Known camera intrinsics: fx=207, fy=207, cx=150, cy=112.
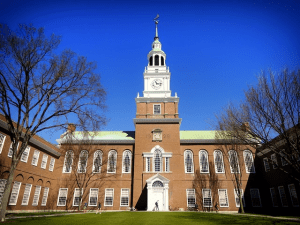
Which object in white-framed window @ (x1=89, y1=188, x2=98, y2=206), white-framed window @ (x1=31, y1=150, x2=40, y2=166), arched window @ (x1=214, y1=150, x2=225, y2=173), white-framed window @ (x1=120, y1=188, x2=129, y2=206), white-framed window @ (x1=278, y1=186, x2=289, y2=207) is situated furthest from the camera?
arched window @ (x1=214, y1=150, x2=225, y2=173)

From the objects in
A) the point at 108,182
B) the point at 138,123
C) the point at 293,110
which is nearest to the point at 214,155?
the point at 138,123

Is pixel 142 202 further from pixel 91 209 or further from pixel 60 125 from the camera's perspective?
pixel 60 125

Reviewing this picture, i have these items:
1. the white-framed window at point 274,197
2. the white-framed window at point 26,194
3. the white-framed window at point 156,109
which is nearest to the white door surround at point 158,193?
the white-framed window at point 156,109

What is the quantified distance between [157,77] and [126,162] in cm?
Answer: 1404

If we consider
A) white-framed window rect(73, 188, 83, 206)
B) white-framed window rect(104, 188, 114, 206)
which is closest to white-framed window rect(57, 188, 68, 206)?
white-framed window rect(73, 188, 83, 206)

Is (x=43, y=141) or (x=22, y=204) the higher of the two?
(x=43, y=141)

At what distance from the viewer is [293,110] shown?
1249cm

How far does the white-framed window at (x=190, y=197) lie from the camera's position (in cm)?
2590

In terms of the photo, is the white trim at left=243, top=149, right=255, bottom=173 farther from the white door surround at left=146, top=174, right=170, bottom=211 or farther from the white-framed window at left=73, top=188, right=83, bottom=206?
the white-framed window at left=73, top=188, right=83, bottom=206

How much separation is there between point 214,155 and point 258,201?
760cm

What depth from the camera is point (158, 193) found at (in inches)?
984

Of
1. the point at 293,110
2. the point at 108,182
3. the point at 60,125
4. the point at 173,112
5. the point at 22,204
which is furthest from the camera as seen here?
the point at 173,112

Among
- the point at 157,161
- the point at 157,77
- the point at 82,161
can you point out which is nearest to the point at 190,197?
the point at 157,161

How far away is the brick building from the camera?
2517 centimetres
